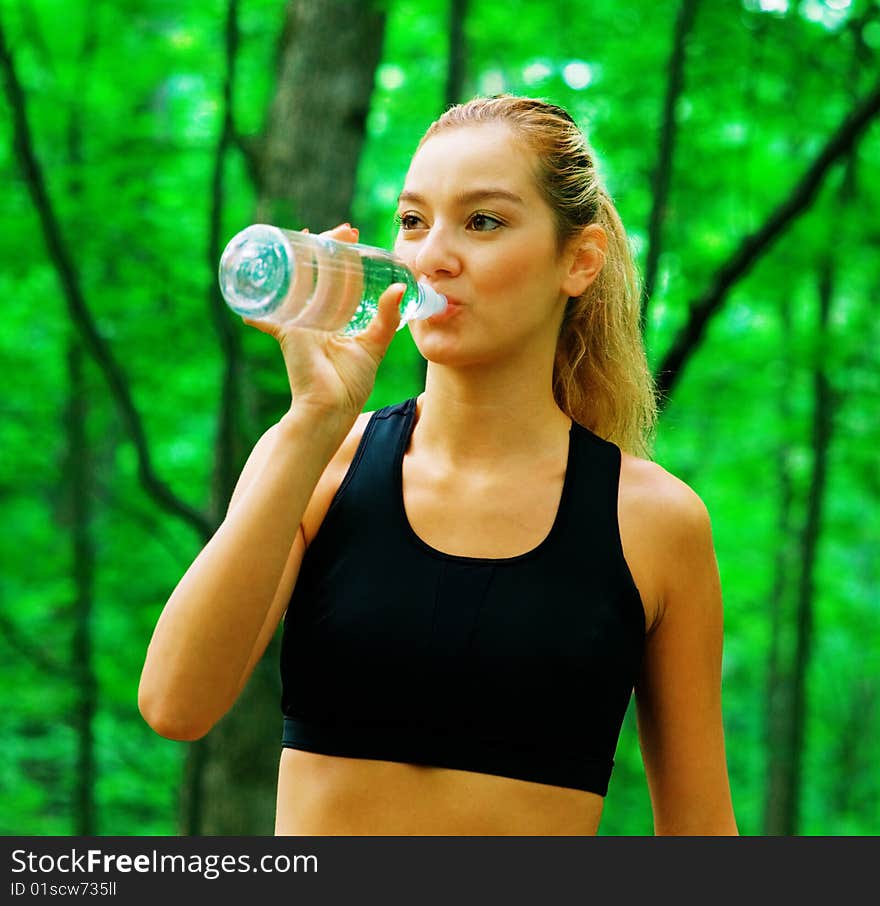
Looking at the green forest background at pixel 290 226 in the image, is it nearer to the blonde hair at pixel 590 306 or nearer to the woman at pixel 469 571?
the blonde hair at pixel 590 306

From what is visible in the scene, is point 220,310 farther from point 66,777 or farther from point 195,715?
point 66,777

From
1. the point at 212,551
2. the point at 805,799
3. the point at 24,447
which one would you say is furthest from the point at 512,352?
the point at 805,799

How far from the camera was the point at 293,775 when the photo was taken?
208 centimetres

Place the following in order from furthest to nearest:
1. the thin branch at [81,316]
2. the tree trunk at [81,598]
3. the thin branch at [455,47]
A: the tree trunk at [81,598], the thin branch at [455,47], the thin branch at [81,316]

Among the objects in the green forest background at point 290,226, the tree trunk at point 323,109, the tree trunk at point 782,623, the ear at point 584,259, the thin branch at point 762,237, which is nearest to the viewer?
the ear at point 584,259

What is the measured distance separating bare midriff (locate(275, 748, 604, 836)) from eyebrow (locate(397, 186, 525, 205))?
0.90m

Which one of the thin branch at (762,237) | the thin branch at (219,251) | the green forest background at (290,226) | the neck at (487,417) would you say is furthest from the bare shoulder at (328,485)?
the thin branch at (219,251)

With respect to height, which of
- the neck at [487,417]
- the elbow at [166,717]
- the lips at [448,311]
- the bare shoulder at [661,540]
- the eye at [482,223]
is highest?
the eye at [482,223]

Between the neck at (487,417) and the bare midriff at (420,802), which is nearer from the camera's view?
the bare midriff at (420,802)

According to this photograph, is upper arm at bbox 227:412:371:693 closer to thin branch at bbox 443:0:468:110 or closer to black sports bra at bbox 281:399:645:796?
black sports bra at bbox 281:399:645:796

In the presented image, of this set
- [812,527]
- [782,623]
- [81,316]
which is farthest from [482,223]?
[782,623]

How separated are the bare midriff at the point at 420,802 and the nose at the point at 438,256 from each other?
0.78 m

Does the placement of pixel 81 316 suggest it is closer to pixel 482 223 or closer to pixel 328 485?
pixel 328 485

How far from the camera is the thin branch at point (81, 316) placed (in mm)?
4664
